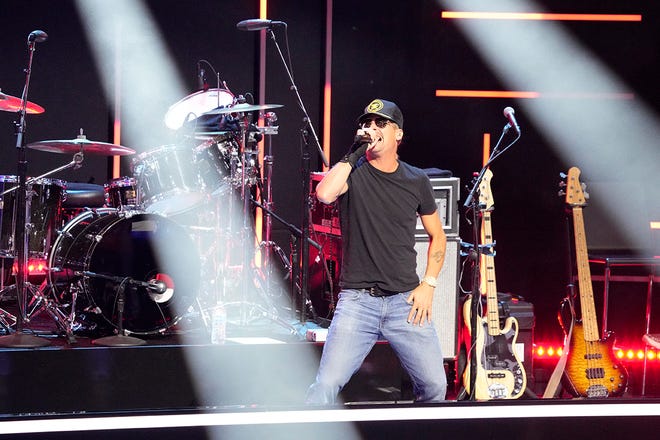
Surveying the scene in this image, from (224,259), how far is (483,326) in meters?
2.07

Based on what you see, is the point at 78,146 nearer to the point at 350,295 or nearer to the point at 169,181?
the point at 169,181

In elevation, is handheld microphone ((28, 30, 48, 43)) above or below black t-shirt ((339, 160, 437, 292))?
above

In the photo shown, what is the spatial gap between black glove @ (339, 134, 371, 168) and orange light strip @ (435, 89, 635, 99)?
4.33 m

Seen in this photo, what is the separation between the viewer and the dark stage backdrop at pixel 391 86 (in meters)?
7.79

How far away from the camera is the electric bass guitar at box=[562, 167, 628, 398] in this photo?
607 centimetres

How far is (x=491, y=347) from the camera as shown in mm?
6016

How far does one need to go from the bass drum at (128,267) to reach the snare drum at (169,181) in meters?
0.35

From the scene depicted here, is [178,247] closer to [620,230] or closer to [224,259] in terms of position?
[224,259]

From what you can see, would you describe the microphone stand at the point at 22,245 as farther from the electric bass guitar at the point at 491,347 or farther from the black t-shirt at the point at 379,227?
the electric bass guitar at the point at 491,347

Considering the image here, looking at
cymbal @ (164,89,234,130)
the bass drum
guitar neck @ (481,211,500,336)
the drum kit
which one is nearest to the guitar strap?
guitar neck @ (481,211,500,336)

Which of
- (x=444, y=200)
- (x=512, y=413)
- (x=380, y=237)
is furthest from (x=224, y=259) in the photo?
(x=512, y=413)

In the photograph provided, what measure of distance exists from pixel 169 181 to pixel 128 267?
0.78m

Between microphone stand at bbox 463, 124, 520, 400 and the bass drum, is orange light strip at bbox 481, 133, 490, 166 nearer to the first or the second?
microphone stand at bbox 463, 124, 520, 400

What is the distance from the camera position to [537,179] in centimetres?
804
